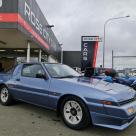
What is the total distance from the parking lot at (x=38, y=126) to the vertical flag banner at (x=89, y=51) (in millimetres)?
6970

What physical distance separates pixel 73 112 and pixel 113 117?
1.03 meters

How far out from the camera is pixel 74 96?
17.4 ft

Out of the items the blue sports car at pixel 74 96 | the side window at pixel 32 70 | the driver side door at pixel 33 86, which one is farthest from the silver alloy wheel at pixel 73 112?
the side window at pixel 32 70

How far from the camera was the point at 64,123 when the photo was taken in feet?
18.3

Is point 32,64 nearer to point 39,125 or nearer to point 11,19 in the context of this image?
point 39,125

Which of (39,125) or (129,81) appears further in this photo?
(129,81)

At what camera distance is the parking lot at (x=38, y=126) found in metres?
5.01

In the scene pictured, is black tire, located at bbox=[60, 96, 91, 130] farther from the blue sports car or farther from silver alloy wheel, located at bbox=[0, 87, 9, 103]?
silver alloy wheel, located at bbox=[0, 87, 9, 103]

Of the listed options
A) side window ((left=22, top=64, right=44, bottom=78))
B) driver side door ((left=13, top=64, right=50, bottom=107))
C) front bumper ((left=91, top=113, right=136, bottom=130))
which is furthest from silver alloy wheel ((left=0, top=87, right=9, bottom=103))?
front bumper ((left=91, top=113, right=136, bottom=130))


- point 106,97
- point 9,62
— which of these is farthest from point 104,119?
point 9,62

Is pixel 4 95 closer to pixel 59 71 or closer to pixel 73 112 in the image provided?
pixel 59 71

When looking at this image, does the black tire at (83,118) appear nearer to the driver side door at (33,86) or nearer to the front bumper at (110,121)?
the front bumper at (110,121)

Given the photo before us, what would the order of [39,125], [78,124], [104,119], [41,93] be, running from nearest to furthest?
1. [104,119]
2. [78,124]
3. [39,125]
4. [41,93]

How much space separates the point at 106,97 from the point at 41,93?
191 centimetres
